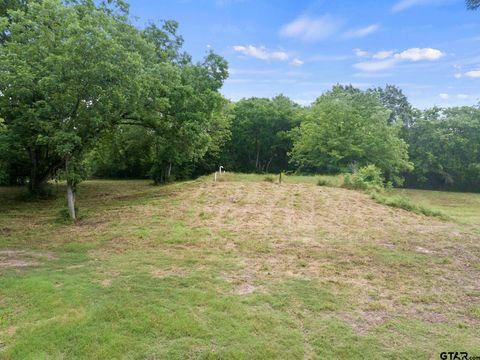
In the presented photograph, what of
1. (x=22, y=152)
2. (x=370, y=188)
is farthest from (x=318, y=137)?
(x=22, y=152)

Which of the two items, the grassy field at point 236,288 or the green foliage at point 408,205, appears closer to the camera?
the grassy field at point 236,288

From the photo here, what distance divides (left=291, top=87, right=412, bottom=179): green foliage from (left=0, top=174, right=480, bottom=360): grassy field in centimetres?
1472

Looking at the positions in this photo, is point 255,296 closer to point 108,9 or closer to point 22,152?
point 108,9

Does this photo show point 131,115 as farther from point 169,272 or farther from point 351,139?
point 351,139

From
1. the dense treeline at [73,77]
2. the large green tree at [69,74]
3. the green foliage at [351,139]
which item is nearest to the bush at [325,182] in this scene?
the green foliage at [351,139]

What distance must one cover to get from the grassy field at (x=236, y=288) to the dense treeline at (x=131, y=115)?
3.27 m

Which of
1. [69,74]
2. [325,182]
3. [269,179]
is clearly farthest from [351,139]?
[69,74]

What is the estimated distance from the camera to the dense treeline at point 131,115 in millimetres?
8641

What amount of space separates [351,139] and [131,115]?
17.0 metres

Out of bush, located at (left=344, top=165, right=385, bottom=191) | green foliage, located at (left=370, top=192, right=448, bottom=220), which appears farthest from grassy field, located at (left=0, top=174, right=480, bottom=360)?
bush, located at (left=344, top=165, right=385, bottom=191)

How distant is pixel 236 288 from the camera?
4.80 metres

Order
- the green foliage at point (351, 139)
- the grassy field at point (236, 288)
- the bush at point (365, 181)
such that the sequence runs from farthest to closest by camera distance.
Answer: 1. the green foliage at point (351, 139)
2. the bush at point (365, 181)
3. the grassy field at point (236, 288)

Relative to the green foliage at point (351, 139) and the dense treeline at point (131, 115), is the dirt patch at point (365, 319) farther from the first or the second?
the green foliage at point (351, 139)

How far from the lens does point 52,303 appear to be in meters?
4.21
